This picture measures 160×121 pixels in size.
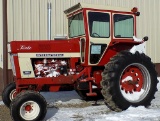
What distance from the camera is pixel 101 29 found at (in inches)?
275

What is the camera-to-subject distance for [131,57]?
6840 millimetres

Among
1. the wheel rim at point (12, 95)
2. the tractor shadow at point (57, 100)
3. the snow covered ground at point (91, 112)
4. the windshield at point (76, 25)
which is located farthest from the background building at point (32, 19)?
the snow covered ground at point (91, 112)

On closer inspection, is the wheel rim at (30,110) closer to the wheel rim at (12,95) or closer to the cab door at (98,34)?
the wheel rim at (12,95)

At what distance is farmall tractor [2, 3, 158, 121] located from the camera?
657cm

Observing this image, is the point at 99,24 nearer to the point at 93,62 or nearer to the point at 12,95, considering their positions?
the point at 93,62

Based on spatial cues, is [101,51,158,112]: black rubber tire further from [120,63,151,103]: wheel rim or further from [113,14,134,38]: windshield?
[113,14,134,38]: windshield

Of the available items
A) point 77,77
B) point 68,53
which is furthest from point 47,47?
point 77,77

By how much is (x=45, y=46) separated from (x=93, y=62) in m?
1.13

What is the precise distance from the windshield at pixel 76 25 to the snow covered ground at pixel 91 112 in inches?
66.4

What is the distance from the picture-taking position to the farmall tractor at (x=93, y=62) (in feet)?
21.5

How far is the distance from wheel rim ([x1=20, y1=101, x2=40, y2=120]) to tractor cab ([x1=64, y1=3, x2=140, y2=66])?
165cm

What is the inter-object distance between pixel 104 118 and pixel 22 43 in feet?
7.43

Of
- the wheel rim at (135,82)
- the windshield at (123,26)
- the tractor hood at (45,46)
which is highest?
the windshield at (123,26)

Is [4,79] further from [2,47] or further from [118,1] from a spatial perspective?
[118,1]
